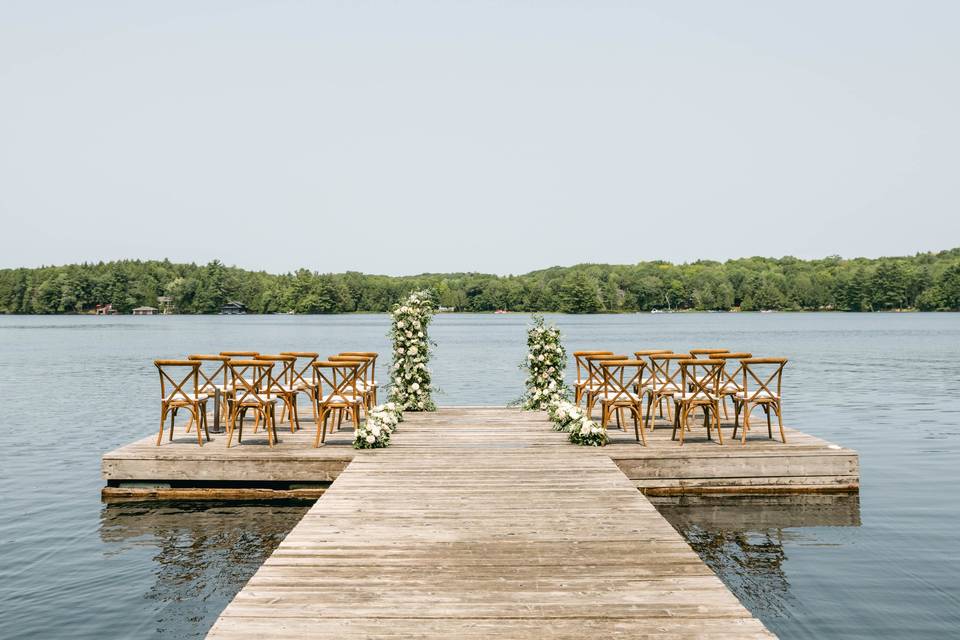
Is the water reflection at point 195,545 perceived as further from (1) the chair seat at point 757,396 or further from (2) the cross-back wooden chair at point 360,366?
(1) the chair seat at point 757,396

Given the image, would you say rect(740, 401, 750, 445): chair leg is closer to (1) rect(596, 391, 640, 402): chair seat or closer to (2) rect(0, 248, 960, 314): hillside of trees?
(1) rect(596, 391, 640, 402): chair seat

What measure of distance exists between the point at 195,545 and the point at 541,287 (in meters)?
151

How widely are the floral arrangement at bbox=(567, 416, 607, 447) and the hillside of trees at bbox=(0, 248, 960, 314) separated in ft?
458

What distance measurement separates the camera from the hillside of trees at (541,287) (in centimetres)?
14875

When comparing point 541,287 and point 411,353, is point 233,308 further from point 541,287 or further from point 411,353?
point 411,353

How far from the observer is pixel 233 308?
167875 mm

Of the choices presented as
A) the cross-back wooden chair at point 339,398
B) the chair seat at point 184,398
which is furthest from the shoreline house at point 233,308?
the cross-back wooden chair at point 339,398

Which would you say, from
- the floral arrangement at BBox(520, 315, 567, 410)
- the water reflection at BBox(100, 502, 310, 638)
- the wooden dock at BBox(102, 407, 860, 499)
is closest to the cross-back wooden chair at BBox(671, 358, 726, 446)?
the wooden dock at BBox(102, 407, 860, 499)

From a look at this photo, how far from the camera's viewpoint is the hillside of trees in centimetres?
14875

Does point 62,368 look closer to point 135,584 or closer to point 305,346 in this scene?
point 305,346

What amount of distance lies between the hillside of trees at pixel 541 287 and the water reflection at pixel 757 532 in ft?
459

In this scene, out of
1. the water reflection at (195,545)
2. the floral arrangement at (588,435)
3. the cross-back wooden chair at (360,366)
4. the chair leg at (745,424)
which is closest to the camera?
the water reflection at (195,545)

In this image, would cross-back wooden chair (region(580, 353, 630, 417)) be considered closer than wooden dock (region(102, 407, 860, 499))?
No

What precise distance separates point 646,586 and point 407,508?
2.65 meters
